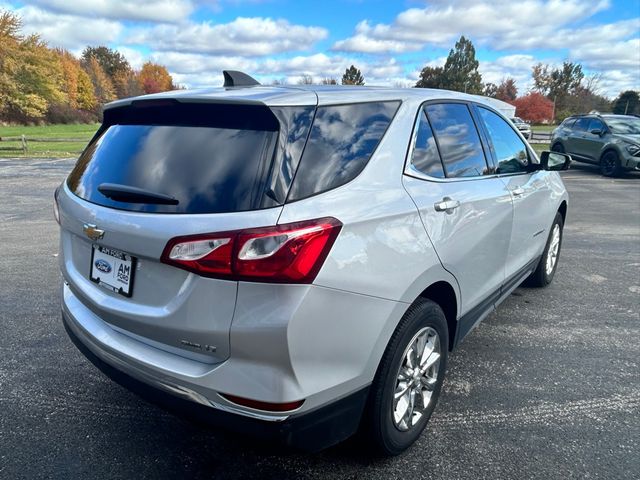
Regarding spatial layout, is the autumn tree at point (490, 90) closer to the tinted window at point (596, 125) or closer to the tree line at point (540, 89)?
the tree line at point (540, 89)

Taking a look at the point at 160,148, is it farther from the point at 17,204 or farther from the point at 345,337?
the point at 17,204

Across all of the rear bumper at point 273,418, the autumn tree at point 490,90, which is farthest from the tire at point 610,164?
the autumn tree at point 490,90

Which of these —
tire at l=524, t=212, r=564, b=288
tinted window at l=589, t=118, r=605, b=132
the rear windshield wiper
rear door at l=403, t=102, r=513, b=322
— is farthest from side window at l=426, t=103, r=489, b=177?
tinted window at l=589, t=118, r=605, b=132

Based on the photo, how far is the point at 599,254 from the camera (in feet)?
20.4

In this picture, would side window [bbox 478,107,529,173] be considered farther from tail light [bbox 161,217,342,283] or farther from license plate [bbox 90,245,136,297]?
license plate [bbox 90,245,136,297]

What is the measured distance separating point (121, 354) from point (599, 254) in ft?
19.9

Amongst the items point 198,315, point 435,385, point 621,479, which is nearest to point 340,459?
point 435,385

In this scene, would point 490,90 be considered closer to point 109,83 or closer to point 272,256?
point 109,83

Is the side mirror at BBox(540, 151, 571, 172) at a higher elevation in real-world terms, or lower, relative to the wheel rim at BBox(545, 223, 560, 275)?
higher

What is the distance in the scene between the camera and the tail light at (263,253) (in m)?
1.74

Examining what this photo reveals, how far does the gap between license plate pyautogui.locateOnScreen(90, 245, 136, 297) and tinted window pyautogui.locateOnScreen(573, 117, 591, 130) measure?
16.8m

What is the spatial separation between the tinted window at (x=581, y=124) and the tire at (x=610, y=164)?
1.53 metres

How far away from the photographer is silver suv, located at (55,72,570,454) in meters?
1.78

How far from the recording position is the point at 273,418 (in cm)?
183
